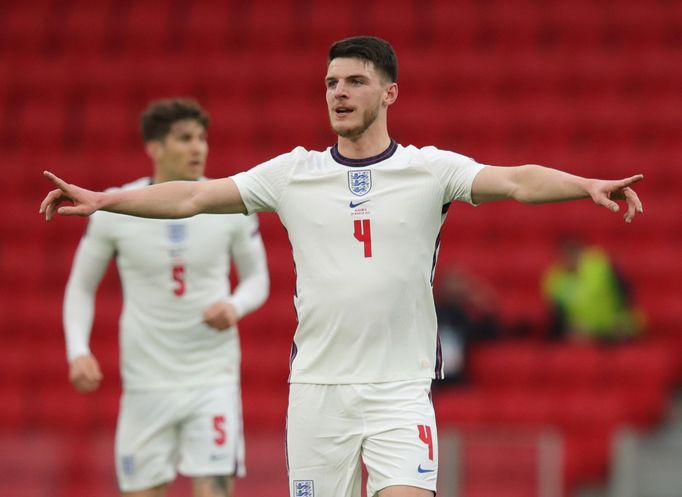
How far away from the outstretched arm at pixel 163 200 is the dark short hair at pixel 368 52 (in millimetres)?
653

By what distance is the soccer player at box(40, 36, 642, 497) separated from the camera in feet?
15.6

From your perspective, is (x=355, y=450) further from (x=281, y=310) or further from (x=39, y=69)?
(x=39, y=69)

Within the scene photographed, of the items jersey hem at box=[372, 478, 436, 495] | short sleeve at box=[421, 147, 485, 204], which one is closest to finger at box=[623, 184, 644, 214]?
short sleeve at box=[421, 147, 485, 204]

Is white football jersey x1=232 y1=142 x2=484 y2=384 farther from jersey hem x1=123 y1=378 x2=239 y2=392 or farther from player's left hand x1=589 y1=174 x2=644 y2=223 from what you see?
jersey hem x1=123 y1=378 x2=239 y2=392

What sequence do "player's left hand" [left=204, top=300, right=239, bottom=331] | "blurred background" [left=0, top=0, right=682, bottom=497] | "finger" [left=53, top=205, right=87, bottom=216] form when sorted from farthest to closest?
"blurred background" [left=0, top=0, right=682, bottom=497]
"player's left hand" [left=204, top=300, right=239, bottom=331]
"finger" [left=53, top=205, right=87, bottom=216]

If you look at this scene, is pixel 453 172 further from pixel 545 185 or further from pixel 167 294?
pixel 167 294

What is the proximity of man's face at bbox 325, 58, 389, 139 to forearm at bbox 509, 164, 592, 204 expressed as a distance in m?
0.61

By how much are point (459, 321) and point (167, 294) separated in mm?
5002

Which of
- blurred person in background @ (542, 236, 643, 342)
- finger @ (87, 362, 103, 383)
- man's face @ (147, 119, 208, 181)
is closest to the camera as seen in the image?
finger @ (87, 362, 103, 383)

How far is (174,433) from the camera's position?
21.0ft

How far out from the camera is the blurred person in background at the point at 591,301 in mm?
11367

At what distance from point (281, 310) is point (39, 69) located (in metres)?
4.94

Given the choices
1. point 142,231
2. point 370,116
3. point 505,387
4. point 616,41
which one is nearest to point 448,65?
point 616,41

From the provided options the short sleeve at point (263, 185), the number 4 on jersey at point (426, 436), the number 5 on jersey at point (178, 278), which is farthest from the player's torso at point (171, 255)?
the number 4 on jersey at point (426, 436)
